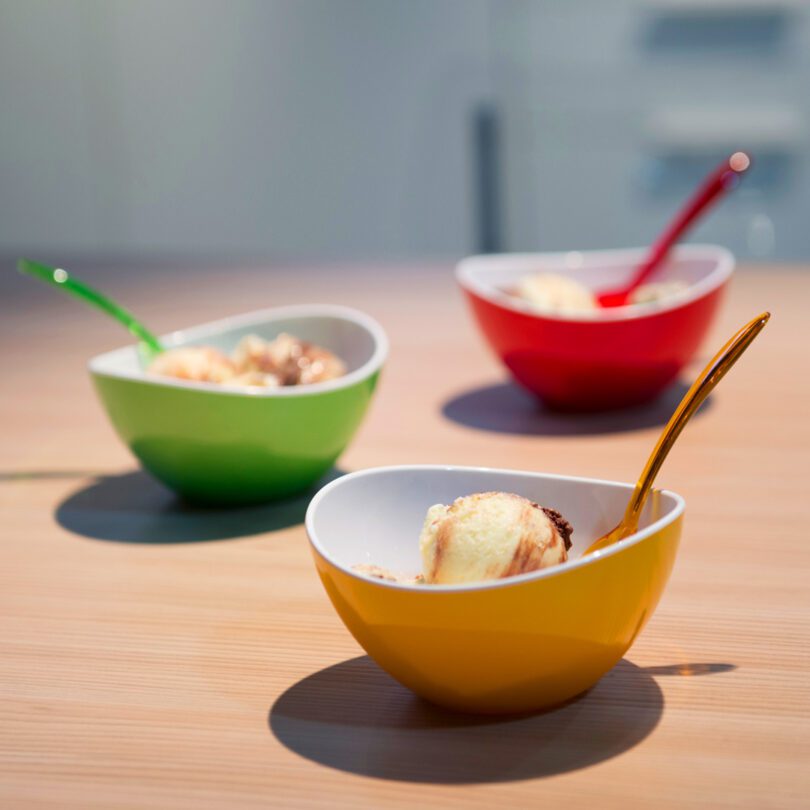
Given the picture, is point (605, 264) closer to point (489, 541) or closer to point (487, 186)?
point (489, 541)

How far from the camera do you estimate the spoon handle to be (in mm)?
540

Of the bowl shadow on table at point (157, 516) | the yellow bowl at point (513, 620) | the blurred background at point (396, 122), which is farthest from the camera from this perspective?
the blurred background at point (396, 122)

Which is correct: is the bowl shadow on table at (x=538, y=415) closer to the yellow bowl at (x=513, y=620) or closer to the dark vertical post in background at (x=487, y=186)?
the yellow bowl at (x=513, y=620)

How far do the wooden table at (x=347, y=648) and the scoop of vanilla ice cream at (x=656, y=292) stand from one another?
100 millimetres

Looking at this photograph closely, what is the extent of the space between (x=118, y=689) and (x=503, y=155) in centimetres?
240

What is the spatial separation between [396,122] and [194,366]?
2.08m

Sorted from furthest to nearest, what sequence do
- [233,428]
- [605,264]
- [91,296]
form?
[605,264]
[91,296]
[233,428]

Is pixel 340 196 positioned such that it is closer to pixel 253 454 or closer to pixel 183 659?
pixel 253 454

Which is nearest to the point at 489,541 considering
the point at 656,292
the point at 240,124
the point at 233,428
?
the point at 233,428

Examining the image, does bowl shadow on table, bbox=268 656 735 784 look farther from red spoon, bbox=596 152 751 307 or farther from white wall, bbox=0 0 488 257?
white wall, bbox=0 0 488 257

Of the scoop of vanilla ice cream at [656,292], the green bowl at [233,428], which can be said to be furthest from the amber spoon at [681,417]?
the scoop of vanilla ice cream at [656,292]

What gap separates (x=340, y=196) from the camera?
2.93m

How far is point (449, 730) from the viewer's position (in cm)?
52

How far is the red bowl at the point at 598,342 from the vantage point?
3.33ft
